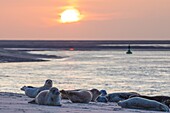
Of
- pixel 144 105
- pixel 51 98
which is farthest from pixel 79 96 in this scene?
pixel 144 105

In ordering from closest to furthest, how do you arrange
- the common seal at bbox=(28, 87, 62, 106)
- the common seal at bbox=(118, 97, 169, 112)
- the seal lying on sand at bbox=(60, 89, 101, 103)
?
the common seal at bbox=(28, 87, 62, 106), the common seal at bbox=(118, 97, 169, 112), the seal lying on sand at bbox=(60, 89, 101, 103)

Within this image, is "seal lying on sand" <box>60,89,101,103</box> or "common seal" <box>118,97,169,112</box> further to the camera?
"seal lying on sand" <box>60,89,101,103</box>

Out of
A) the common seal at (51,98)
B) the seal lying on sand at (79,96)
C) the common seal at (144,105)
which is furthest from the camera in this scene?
the seal lying on sand at (79,96)

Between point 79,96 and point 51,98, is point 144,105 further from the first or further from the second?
point 51,98

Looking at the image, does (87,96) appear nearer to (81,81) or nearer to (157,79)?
(81,81)

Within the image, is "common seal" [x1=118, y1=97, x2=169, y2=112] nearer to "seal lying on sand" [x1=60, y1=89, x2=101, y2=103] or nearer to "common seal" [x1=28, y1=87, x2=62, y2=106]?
"seal lying on sand" [x1=60, y1=89, x2=101, y2=103]

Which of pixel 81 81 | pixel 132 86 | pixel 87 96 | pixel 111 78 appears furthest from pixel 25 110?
pixel 111 78

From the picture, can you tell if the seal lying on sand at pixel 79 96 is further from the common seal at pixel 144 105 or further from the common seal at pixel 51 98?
the common seal at pixel 51 98

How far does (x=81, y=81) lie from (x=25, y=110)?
14902 mm

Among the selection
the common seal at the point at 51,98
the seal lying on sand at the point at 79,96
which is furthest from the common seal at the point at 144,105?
the common seal at the point at 51,98

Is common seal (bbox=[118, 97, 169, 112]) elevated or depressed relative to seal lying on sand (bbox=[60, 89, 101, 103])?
depressed

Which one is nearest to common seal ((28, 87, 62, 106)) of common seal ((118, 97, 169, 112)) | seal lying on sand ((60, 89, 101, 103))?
seal lying on sand ((60, 89, 101, 103))

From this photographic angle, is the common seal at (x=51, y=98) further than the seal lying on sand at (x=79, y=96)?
No

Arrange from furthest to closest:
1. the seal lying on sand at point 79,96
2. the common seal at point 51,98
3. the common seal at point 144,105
→ the seal lying on sand at point 79,96
the common seal at point 144,105
the common seal at point 51,98
